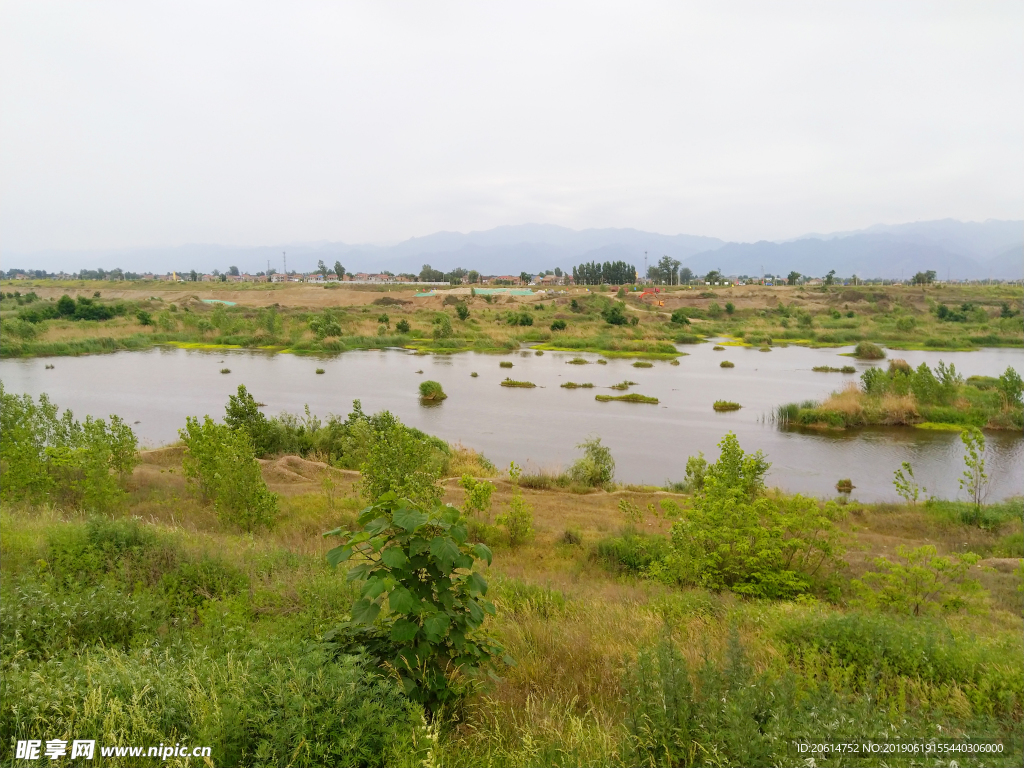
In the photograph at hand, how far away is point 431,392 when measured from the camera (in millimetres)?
27359

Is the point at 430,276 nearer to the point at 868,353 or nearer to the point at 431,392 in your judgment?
the point at 868,353

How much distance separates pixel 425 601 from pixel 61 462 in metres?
9.67

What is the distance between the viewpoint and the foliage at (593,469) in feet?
51.2

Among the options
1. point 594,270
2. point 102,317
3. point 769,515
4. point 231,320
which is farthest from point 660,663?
point 594,270

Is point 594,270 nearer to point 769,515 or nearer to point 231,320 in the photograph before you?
point 231,320

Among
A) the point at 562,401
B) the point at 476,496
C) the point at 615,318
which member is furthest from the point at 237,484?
the point at 615,318

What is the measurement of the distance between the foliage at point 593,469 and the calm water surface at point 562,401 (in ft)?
2.76

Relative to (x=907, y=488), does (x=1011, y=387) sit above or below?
above

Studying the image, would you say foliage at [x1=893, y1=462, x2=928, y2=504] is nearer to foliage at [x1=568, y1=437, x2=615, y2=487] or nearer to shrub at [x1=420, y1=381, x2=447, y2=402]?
foliage at [x1=568, y1=437, x2=615, y2=487]

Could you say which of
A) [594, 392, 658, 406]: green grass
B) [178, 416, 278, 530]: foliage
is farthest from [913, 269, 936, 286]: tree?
[178, 416, 278, 530]: foliage

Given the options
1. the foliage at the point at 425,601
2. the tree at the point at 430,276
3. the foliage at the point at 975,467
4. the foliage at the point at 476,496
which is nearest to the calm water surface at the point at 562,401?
the foliage at the point at 975,467

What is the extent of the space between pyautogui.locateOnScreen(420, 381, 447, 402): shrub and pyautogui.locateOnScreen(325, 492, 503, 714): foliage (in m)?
23.7

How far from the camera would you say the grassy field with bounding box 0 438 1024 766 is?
2867mm

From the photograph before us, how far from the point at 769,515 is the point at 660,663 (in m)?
5.49
